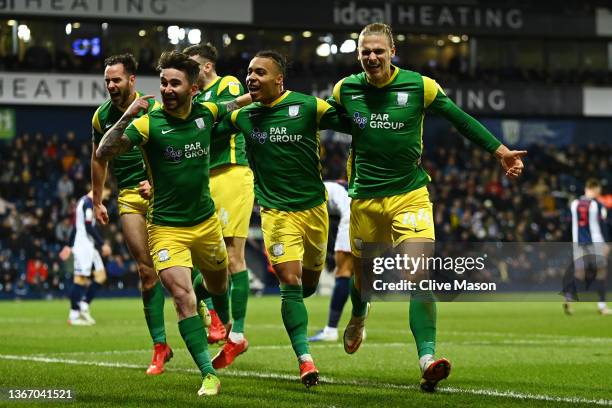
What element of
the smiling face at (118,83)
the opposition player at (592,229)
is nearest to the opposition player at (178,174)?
Answer: the smiling face at (118,83)

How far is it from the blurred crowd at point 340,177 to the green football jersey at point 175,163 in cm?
1853

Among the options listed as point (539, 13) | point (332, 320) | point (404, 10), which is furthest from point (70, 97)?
point (332, 320)

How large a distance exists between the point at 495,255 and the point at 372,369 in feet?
75.6

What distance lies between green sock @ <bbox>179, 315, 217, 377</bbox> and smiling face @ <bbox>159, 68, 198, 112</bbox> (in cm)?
152

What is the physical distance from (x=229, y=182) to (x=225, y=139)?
0.42 metres

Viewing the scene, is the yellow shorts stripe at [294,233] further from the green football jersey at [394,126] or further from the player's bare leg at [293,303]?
the green football jersey at [394,126]

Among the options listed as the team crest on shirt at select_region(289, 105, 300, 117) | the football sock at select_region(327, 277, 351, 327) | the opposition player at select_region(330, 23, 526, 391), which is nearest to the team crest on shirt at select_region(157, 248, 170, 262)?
the team crest on shirt at select_region(289, 105, 300, 117)

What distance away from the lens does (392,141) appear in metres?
8.19

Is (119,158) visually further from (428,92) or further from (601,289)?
(601,289)

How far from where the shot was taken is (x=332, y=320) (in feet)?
43.3

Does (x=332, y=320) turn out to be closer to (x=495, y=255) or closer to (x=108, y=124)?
(x=108, y=124)

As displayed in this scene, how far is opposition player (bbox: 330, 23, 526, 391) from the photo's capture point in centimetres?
808

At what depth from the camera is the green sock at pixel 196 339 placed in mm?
7754

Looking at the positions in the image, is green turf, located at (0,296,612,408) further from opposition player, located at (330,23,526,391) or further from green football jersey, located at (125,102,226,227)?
green football jersey, located at (125,102,226,227)
